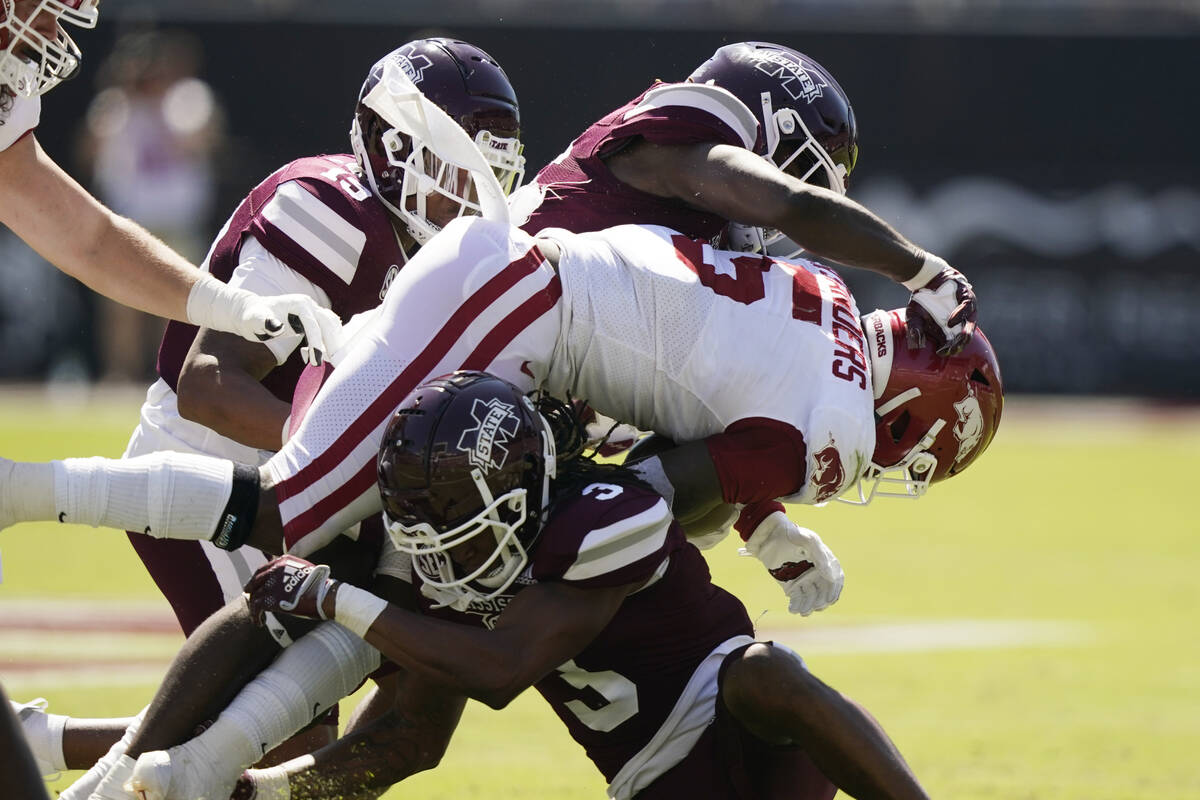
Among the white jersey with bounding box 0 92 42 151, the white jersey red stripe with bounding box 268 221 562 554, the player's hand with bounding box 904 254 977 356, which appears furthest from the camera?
the white jersey with bounding box 0 92 42 151

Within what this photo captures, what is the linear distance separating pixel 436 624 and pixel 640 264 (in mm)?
826

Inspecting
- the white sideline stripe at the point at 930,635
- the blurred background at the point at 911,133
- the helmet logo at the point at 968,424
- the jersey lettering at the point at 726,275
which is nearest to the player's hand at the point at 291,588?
the jersey lettering at the point at 726,275

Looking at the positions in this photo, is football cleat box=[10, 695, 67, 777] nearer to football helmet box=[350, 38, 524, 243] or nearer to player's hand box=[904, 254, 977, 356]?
football helmet box=[350, 38, 524, 243]

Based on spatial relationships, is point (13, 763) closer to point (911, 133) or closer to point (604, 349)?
point (604, 349)

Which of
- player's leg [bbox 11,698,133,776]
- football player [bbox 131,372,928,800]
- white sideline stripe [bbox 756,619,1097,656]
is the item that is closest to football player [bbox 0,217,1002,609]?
football player [bbox 131,372,928,800]

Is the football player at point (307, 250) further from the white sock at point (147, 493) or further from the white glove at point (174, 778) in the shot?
the white glove at point (174, 778)

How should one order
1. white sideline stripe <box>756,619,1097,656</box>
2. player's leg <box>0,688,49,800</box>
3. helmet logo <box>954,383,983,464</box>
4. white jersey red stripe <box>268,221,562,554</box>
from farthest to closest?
white sideline stripe <box>756,619,1097,656</box> → helmet logo <box>954,383,983,464</box> → white jersey red stripe <box>268,221,562,554</box> → player's leg <box>0,688,49,800</box>

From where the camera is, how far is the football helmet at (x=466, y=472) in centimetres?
290

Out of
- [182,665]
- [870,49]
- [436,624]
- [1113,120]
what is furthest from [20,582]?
[1113,120]

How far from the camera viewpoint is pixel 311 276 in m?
3.66

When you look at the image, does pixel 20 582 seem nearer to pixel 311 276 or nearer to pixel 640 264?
pixel 311 276

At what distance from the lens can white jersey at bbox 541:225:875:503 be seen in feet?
10.5

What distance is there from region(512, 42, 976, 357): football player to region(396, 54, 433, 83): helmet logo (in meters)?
0.35

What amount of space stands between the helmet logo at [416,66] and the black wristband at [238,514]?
1.12 m
